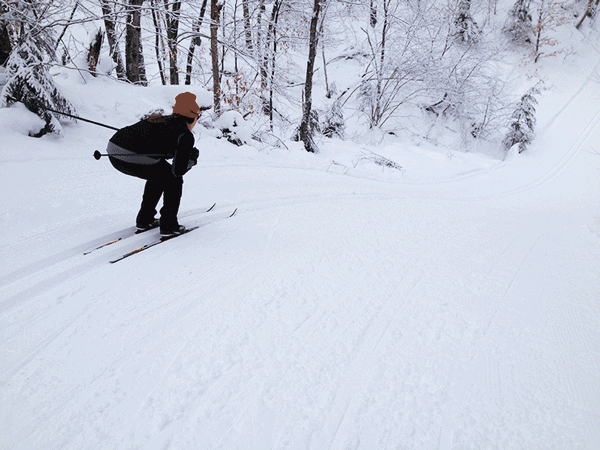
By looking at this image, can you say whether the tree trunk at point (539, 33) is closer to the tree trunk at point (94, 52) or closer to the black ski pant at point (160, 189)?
the tree trunk at point (94, 52)

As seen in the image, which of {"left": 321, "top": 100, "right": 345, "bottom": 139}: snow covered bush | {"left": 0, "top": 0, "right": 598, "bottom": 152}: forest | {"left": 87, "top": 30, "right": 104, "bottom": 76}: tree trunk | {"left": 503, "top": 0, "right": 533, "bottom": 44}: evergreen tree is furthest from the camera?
{"left": 503, "top": 0, "right": 533, "bottom": 44}: evergreen tree

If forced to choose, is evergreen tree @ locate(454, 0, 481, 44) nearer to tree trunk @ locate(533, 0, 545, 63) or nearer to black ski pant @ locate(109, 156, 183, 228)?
tree trunk @ locate(533, 0, 545, 63)

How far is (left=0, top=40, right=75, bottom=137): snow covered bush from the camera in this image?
5039 millimetres

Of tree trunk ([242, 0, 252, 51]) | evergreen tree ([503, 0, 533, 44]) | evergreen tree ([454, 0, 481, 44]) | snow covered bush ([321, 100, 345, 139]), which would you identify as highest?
evergreen tree ([503, 0, 533, 44])

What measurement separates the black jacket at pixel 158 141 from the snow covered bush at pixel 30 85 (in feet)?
9.30

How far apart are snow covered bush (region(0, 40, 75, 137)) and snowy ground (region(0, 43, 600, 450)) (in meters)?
0.33

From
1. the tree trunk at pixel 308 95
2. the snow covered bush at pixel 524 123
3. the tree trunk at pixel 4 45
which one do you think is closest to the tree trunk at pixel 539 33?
the snow covered bush at pixel 524 123

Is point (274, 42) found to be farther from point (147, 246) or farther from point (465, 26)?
point (465, 26)

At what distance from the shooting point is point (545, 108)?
18375mm

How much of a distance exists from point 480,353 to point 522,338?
44cm

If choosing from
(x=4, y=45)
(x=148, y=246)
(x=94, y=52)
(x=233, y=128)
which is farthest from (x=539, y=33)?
(x=148, y=246)

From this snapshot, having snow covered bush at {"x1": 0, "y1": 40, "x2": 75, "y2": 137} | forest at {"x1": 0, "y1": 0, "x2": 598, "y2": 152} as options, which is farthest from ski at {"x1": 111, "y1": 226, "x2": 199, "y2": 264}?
forest at {"x1": 0, "y1": 0, "x2": 598, "y2": 152}

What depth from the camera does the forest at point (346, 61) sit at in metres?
9.32

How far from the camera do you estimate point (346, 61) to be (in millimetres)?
19734
